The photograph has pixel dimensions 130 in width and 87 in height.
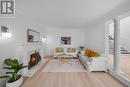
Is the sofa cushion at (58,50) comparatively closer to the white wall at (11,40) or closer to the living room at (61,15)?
the living room at (61,15)

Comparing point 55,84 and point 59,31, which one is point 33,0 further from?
point 59,31

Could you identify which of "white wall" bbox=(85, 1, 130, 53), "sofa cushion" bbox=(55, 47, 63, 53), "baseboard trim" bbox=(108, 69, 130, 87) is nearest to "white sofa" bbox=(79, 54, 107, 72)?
"baseboard trim" bbox=(108, 69, 130, 87)

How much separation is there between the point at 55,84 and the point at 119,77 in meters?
2.22

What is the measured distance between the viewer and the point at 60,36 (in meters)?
10.0

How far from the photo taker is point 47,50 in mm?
10078

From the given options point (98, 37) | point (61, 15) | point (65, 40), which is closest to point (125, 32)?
point (98, 37)

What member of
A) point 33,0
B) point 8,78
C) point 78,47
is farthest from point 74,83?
point 78,47

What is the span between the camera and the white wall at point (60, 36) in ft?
Result: 32.9

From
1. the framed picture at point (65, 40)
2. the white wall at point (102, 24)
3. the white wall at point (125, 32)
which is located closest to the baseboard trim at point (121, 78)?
the white wall at point (102, 24)

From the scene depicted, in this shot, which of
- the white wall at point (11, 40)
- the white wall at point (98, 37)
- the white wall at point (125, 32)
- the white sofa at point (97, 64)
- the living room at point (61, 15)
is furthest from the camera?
the white wall at point (125, 32)

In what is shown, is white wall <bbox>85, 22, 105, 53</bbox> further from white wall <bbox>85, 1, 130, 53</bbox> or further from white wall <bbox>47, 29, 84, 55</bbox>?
white wall <bbox>47, 29, 84, 55</bbox>

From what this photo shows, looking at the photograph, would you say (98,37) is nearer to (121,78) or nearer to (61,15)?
(61,15)

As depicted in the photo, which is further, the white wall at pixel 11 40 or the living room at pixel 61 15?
the white wall at pixel 11 40

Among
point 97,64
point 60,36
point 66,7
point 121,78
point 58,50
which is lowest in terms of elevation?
point 121,78
